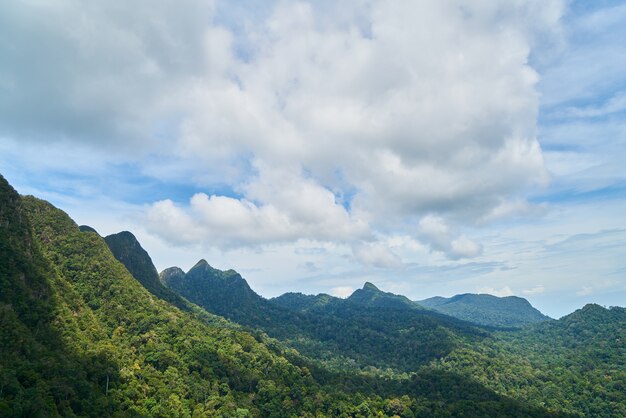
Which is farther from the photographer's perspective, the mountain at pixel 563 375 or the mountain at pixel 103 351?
the mountain at pixel 563 375

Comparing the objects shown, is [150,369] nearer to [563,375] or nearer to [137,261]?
[137,261]

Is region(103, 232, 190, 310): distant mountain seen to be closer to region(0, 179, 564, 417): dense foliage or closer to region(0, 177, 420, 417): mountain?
region(0, 177, 420, 417): mountain

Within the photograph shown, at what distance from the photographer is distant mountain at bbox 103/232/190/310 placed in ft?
553

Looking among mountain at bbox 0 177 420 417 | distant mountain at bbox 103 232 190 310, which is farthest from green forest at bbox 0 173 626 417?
distant mountain at bbox 103 232 190 310

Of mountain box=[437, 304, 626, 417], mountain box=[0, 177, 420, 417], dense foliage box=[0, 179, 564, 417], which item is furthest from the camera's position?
mountain box=[437, 304, 626, 417]

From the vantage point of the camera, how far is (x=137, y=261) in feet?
587

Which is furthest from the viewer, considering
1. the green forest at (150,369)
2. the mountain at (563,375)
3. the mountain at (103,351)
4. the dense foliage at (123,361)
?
the mountain at (563,375)

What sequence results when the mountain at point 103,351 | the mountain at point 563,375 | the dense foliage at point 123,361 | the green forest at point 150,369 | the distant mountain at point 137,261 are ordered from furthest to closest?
the distant mountain at point 137,261
the mountain at point 563,375
the green forest at point 150,369
the dense foliage at point 123,361
the mountain at point 103,351

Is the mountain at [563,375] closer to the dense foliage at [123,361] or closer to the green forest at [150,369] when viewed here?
the green forest at [150,369]

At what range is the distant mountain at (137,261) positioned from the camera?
168625 mm

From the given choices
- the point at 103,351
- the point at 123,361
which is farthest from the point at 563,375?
the point at 103,351

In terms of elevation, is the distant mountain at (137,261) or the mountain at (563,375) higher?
the distant mountain at (137,261)

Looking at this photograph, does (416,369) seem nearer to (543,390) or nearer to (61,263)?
(543,390)

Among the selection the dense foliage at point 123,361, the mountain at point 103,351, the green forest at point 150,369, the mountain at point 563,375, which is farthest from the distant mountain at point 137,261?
the mountain at point 563,375
